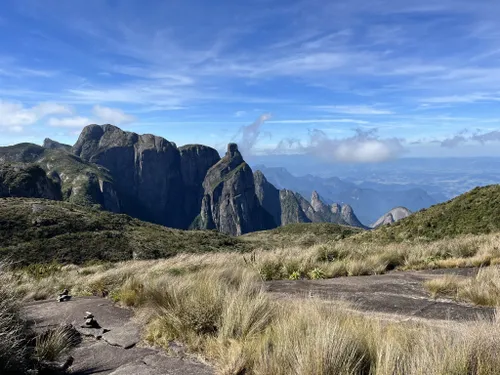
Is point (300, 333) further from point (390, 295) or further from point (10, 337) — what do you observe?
point (390, 295)

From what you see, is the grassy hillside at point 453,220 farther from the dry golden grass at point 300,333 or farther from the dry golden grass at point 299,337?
the dry golden grass at point 299,337

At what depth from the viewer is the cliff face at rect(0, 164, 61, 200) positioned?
376 ft

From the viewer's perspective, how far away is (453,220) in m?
28.1

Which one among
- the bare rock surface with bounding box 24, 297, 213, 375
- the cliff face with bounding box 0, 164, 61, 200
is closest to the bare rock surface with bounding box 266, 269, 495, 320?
the bare rock surface with bounding box 24, 297, 213, 375

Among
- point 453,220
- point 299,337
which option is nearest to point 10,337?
point 299,337

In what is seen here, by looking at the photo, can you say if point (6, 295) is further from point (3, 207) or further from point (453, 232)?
point (3, 207)

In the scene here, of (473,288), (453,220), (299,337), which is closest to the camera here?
(299,337)

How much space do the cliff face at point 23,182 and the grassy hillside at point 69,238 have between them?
64047 mm

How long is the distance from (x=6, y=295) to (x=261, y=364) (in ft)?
12.9

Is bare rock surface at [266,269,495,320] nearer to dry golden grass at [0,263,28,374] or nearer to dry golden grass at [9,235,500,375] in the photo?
dry golden grass at [9,235,500,375]

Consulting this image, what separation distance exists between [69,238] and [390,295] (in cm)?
4866

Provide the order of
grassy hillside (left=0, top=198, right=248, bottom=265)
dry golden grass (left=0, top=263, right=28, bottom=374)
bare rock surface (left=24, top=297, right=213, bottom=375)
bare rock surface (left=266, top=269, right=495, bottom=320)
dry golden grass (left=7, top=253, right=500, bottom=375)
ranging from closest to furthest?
dry golden grass (left=7, top=253, right=500, bottom=375), dry golden grass (left=0, top=263, right=28, bottom=374), bare rock surface (left=24, top=297, right=213, bottom=375), bare rock surface (left=266, top=269, right=495, bottom=320), grassy hillside (left=0, top=198, right=248, bottom=265)

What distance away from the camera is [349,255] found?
13445mm

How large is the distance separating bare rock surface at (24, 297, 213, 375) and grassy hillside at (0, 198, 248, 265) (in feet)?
119
